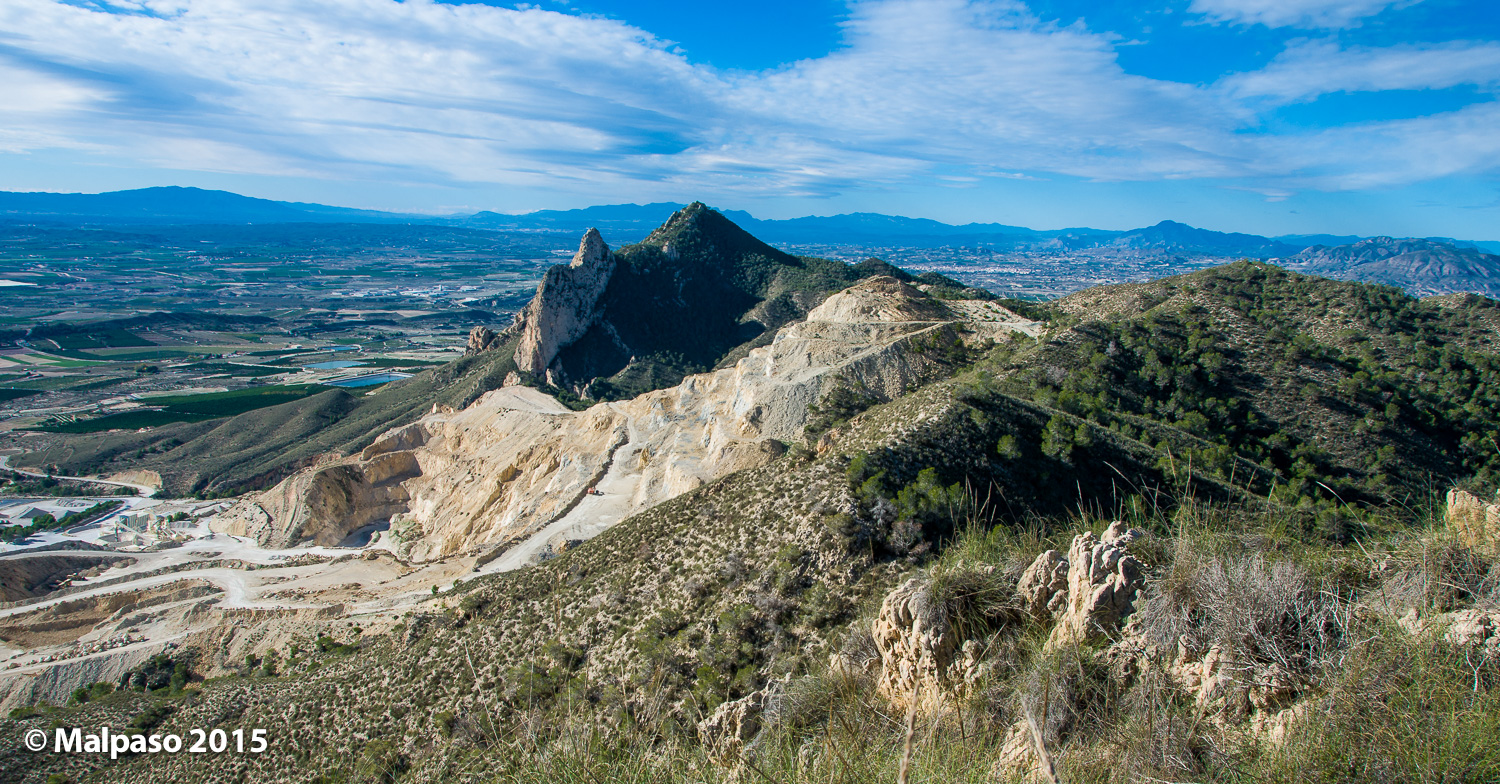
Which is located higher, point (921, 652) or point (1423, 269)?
point (1423, 269)

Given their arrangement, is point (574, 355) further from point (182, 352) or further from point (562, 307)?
point (182, 352)

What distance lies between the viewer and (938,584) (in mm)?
7258

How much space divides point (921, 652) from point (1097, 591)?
180 cm

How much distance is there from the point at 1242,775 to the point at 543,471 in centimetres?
3739

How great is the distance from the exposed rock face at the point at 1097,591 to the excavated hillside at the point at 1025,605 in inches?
1.2

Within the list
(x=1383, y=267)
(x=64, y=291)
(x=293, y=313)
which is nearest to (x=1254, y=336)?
(x=1383, y=267)

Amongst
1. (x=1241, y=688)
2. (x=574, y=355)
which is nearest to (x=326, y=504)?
(x=574, y=355)

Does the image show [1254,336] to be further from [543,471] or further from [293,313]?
[293,313]

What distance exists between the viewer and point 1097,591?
6449 millimetres

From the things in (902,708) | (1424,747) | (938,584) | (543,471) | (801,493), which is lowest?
(543,471)

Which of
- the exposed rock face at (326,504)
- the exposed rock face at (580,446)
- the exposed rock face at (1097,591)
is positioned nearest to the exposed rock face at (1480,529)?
the exposed rock face at (1097,591)

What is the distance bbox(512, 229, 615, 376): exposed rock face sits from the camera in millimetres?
75688

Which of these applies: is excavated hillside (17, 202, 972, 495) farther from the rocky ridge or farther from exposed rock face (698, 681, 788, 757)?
exposed rock face (698, 681, 788, 757)

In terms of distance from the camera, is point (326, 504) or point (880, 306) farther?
→ point (326, 504)
